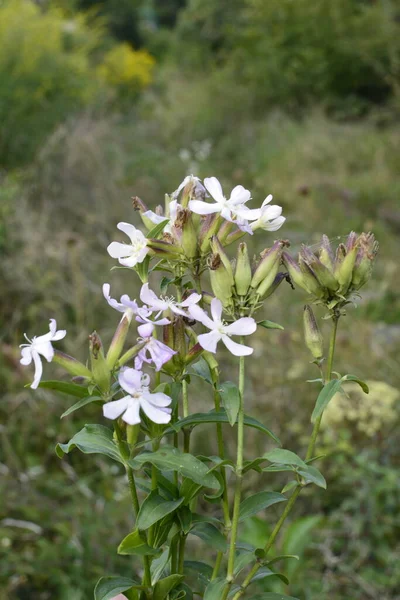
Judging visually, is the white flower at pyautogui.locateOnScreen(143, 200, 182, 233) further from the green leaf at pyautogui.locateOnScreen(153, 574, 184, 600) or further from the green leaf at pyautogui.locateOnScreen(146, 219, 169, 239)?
the green leaf at pyautogui.locateOnScreen(153, 574, 184, 600)

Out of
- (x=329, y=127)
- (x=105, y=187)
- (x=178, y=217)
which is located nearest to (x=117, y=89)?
(x=329, y=127)

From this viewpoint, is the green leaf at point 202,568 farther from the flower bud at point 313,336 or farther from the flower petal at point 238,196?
the flower petal at point 238,196

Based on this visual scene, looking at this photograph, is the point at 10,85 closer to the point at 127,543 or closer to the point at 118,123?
the point at 118,123

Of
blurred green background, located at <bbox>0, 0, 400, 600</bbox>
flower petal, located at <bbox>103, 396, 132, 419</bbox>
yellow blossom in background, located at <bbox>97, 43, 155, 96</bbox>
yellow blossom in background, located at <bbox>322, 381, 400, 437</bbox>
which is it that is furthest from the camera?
yellow blossom in background, located at <bbox>97, 43, 155, 96</bbox>

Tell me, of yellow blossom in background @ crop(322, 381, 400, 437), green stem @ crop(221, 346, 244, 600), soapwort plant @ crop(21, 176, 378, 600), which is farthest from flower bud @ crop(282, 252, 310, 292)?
yellow blossom in background @ crop(322, 381, 400, 437)

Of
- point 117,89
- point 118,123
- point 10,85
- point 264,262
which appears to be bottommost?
point 117,89
